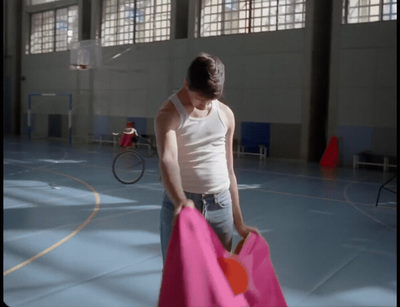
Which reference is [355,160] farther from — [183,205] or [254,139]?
[183,205]

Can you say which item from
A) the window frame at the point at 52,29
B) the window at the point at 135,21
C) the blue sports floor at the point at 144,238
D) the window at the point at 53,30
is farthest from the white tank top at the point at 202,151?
the window at the point at 53,30

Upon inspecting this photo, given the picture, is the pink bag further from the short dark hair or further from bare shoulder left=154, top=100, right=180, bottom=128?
the short dark hair

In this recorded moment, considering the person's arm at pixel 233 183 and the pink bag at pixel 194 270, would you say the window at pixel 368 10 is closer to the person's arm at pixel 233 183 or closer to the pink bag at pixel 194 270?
the person's arm at pixel 233 183

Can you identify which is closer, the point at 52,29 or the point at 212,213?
the point at 212,213

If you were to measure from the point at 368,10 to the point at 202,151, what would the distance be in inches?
619

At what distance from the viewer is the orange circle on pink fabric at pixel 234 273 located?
2980 millimetres

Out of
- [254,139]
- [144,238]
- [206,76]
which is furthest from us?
[254,139]

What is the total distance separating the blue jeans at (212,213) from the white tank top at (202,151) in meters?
0.05

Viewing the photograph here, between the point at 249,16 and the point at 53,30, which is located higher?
the point at 53,30

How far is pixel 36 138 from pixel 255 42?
14626 millimetres

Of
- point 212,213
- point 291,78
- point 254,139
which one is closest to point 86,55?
point 254,139

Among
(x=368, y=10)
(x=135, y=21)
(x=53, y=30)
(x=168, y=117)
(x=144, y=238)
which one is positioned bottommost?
(x=144, y=238)

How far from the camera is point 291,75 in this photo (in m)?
18.0

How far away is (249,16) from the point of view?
19.2m
